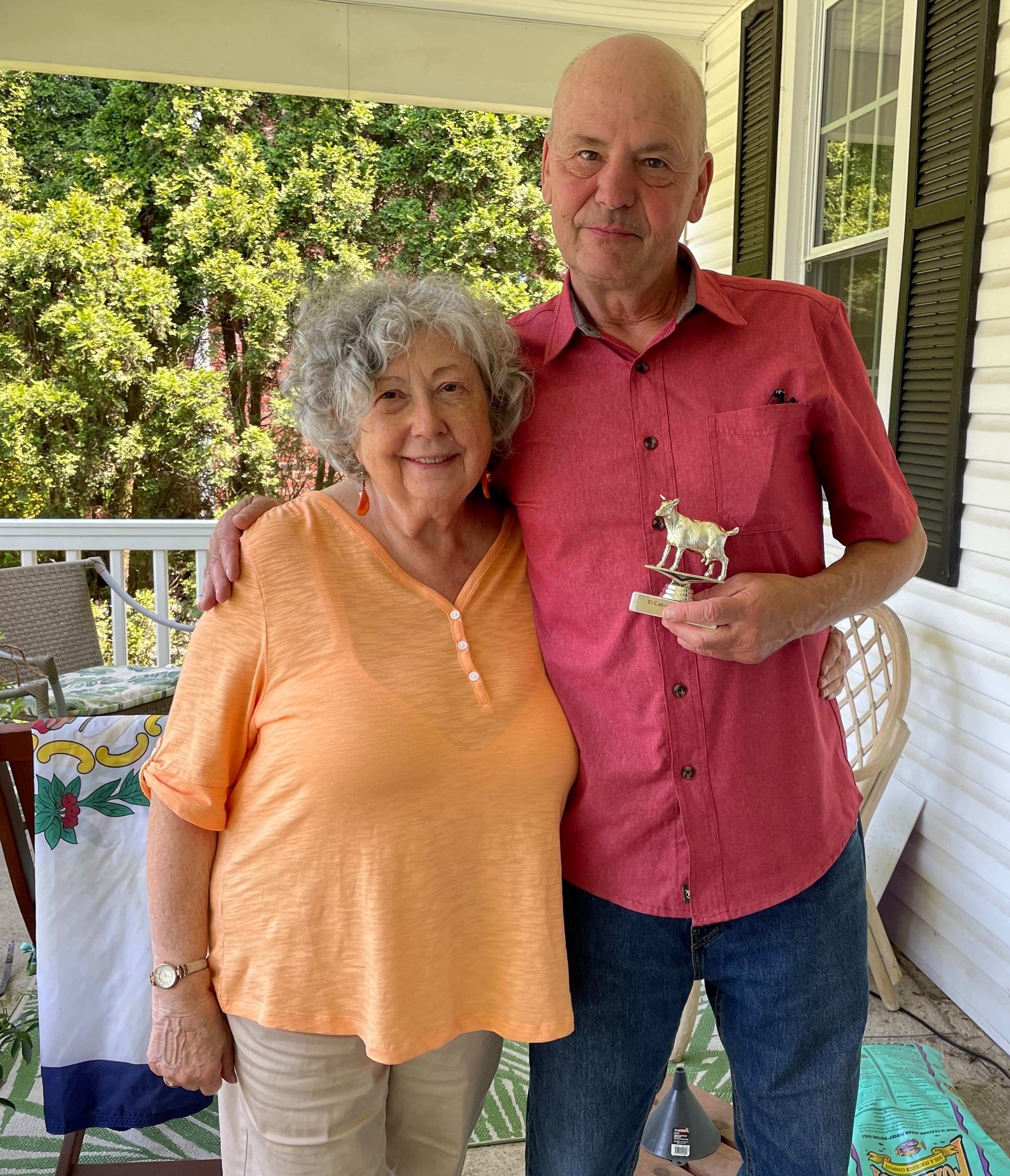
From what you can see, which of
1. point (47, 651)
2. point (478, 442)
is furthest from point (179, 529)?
point (478, 442)

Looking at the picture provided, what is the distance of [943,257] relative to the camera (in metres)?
2.85

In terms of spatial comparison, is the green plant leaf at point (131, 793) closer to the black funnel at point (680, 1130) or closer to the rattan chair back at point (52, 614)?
the black funnel at point (680, 1130)

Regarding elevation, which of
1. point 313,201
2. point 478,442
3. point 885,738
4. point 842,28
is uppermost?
point 313,201

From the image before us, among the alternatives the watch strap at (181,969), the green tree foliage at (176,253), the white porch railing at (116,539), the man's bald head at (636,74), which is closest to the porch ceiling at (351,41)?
the white porch railing at (116,539)

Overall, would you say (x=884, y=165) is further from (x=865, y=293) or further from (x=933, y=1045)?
(x=933, y=1045)

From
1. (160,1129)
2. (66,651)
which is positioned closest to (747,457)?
(160,1129)

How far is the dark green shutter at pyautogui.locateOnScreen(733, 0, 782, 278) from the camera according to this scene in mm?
4008

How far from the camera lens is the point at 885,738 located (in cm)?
273

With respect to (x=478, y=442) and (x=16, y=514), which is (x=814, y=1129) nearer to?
(x=478, y=442)

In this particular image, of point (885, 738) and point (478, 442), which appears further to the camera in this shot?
point (885, 738)

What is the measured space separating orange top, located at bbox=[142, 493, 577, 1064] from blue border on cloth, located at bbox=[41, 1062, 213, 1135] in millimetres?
582

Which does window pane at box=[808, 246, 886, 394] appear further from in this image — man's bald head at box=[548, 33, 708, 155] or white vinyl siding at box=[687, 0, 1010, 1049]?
man's bald head at box=[548, 33, 708, 155]

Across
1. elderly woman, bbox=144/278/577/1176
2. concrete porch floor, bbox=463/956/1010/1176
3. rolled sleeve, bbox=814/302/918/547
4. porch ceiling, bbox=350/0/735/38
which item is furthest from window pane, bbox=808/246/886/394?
elderly woman, bbox=144/278/577/1176

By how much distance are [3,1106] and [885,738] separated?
240cm
